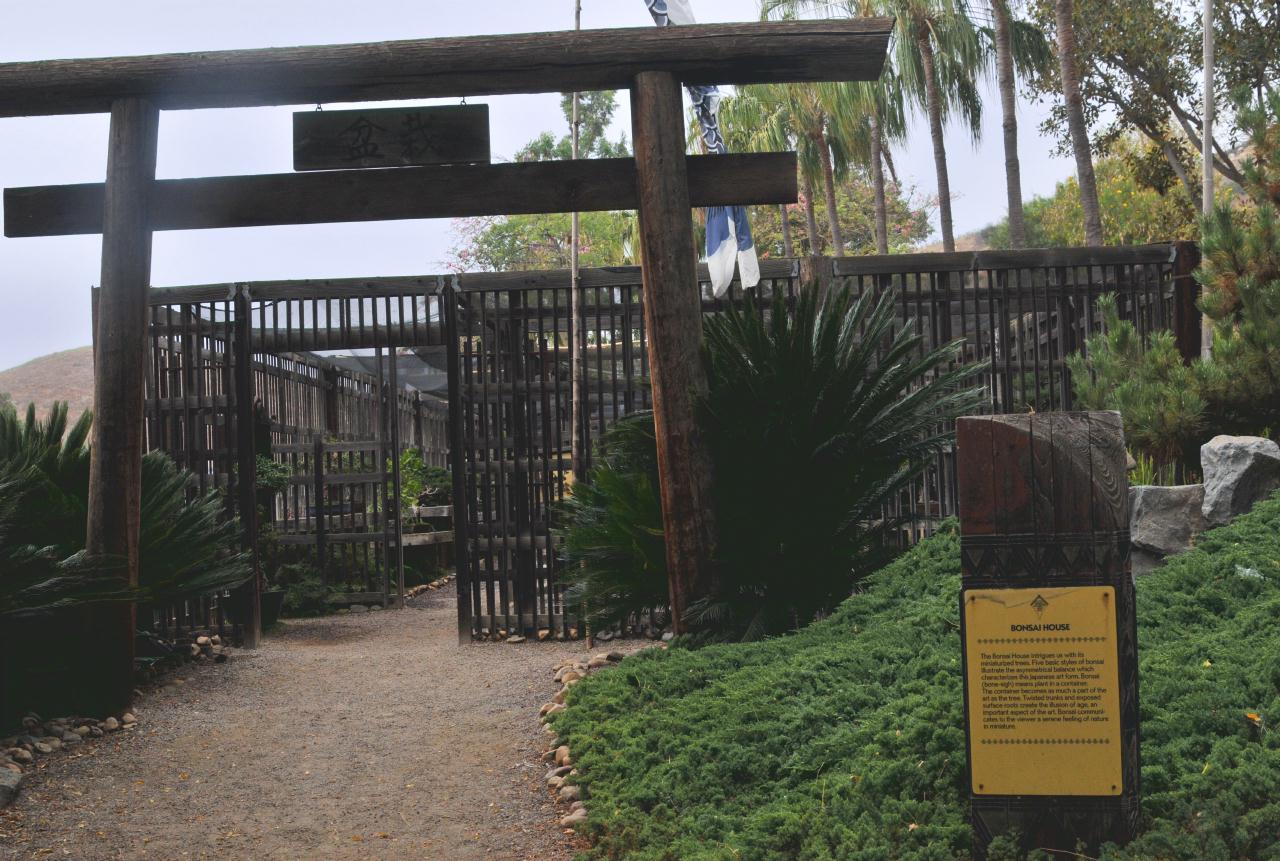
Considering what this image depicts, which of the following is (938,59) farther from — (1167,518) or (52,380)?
(52,380)

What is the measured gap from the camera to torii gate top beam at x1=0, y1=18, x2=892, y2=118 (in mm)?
6477

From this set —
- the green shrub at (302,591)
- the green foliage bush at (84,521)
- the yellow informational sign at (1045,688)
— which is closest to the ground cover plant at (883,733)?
the yellow informational sign at (1045,688)

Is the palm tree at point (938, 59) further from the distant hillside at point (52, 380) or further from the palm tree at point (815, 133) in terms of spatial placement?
the distant hillside at point (52, 380)

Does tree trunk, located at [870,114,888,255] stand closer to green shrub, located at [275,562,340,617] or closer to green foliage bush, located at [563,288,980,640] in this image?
green shrub, located at [275,562,340,617]

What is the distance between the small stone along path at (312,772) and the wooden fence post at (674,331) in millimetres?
1169

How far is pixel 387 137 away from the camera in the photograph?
22.6 feet

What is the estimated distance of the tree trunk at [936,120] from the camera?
835 inches

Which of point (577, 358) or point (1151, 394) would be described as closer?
point (1151, 394)

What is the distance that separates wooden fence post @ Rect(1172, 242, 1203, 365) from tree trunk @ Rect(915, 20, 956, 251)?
11943mm

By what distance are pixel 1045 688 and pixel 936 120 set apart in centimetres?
2041

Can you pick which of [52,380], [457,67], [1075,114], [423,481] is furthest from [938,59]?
[52,380]

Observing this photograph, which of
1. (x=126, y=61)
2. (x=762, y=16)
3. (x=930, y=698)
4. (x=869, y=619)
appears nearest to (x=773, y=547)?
(x=869, y=619)

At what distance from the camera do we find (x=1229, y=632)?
14.5ft

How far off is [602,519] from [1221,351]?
3.93 meters
